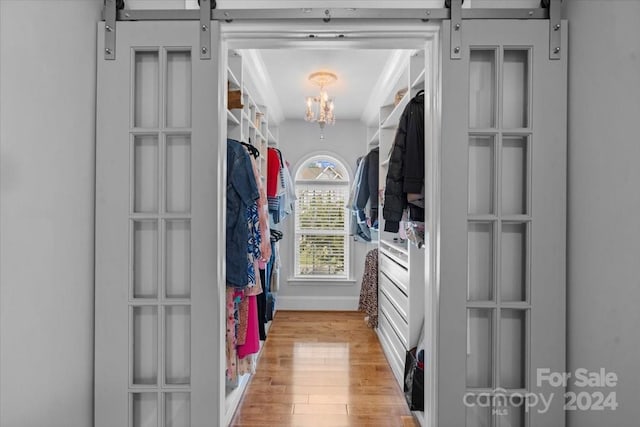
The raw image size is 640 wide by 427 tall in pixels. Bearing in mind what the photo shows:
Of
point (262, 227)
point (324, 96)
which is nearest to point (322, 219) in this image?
point (324, 96)

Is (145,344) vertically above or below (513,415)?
above

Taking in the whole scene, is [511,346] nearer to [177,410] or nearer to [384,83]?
[177,410]

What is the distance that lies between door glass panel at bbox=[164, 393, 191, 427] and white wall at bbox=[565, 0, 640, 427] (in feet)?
5.48

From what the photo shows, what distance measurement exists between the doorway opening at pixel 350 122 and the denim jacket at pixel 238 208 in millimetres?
293

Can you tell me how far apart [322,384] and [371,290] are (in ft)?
5.10

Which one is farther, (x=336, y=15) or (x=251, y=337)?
(x=251, y=337)

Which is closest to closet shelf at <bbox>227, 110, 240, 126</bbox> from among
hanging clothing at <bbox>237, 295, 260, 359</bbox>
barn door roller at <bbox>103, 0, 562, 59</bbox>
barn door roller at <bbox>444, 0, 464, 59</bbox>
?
barn door roller at <bbox>103, 0, 562, 59</bbox>

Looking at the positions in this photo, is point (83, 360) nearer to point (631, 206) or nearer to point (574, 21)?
point (631, 206)

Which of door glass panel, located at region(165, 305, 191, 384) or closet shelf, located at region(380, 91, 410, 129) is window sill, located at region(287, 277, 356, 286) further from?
door glass panel, located at region(165, 305, 191, 384)

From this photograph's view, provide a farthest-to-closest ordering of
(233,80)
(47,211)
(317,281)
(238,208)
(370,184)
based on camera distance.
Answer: (317,281), (370,184), (233,80), (238,208), (47,211)

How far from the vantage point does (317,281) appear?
17.3 ft

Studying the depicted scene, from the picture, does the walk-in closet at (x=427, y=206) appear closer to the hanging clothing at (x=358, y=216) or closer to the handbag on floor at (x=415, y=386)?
the handbag on floor at (x=415, y=386)

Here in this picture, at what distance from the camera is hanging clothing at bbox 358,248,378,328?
424cm

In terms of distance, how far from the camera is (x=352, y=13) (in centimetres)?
172
